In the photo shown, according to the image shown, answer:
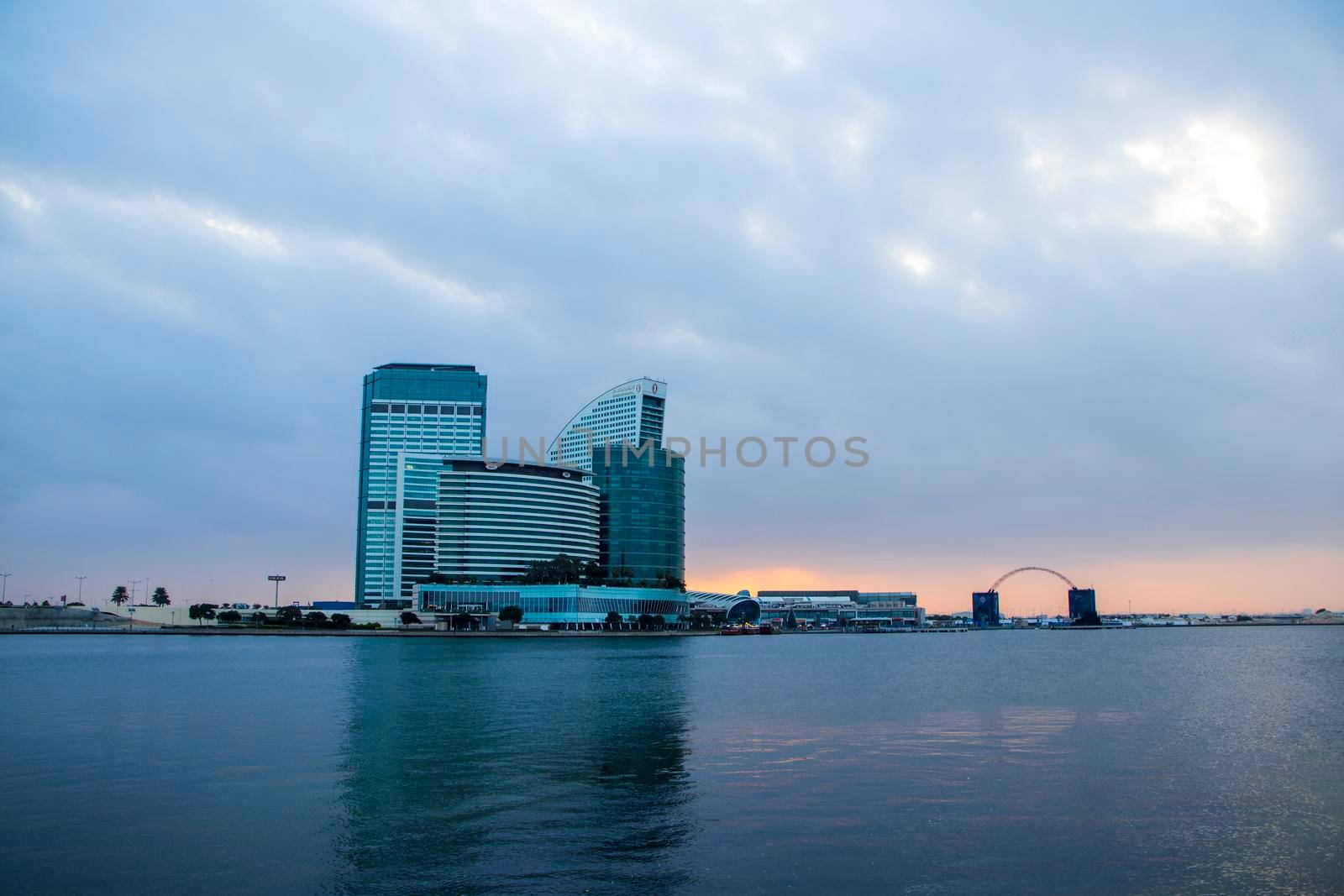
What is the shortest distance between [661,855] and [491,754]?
16430 millimetres

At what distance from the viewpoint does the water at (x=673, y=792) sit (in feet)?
72.4

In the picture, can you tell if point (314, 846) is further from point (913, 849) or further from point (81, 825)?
point (913, 849)

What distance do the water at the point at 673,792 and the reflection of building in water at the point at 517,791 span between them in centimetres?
15

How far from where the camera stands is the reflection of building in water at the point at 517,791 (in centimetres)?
2223

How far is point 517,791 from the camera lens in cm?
3039

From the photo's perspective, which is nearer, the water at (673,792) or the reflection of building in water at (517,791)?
the water at (673,792)

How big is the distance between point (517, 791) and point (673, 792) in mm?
5255

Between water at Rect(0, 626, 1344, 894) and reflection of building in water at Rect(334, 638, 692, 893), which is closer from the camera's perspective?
water at Rect(0, 626, 1344, 894)

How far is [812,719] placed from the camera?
1930 inches

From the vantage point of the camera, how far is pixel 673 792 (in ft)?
99.5

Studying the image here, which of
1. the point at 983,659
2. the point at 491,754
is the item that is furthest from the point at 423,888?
the point at 983,659

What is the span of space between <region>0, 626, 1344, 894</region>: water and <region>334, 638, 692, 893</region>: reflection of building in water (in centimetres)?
15

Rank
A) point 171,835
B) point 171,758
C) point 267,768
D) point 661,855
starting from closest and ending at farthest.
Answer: point 661,855, point 171,835, point 267,768, point 171,758

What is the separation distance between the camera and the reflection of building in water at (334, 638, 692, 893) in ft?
72.9
